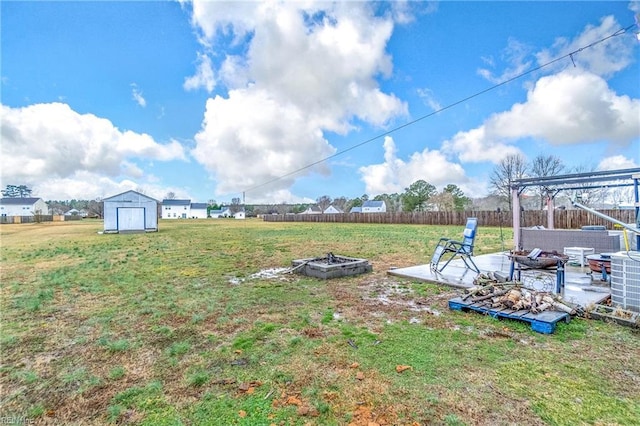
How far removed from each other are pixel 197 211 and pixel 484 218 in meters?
65.8

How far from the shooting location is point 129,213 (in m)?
20.3

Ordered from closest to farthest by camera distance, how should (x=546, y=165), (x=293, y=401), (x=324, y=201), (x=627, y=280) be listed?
(x=293, y=401) < (x=627, y=280) < (x=546, y=165) < (x=324, y=201)

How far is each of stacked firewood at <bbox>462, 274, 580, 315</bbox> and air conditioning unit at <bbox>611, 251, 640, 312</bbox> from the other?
48cm

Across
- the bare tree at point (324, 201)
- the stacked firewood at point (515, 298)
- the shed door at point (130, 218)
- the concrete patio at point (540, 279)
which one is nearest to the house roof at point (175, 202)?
the bare tree at point (324, 201)

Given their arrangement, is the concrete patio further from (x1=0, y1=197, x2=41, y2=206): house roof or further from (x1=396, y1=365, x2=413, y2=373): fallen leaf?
(x1=0, y1=197, x2=41, y2=206): house roof

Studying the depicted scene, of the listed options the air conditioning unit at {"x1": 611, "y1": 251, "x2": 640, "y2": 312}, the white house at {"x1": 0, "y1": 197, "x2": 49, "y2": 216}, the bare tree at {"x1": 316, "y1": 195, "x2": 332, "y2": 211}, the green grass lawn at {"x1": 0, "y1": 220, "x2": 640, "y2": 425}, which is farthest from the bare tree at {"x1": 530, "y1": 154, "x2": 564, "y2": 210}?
the white house at {"x1": 0, "y1": 197, "x2": 49, "y2": 216}

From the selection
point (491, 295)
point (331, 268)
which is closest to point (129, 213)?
point (331, 268)

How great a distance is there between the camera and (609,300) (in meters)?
4.05

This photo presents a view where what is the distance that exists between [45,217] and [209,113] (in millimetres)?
45761

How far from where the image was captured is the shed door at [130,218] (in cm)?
1995

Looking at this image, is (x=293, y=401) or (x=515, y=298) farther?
(x=515, y=298)

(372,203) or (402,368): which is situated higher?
(372,203)

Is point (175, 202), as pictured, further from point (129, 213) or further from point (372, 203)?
point (129, 213)

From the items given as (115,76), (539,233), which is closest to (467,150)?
(539,233)
